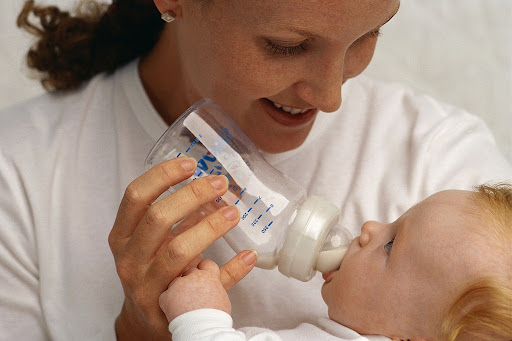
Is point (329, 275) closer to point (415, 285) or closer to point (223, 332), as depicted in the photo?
point (415, 285)

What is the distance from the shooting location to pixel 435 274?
1090mm

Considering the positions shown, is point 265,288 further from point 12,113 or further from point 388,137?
point 12,113

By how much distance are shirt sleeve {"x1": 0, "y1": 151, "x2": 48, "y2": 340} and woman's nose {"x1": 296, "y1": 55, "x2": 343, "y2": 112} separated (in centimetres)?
65

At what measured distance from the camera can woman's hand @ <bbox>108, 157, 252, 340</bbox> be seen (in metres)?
1.08

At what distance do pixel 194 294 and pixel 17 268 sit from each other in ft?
1.67

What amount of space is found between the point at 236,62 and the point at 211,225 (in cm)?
28

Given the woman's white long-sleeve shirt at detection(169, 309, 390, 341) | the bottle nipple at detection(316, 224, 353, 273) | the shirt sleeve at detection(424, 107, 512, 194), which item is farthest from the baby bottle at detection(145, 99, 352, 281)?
the shirt sleeve at detection(424, 107, 512, 194)

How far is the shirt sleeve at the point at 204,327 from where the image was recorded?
1.01 metres

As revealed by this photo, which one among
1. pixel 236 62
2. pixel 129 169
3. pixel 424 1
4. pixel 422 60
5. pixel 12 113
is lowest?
pixel 422 60

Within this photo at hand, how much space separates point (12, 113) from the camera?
5.06 feet

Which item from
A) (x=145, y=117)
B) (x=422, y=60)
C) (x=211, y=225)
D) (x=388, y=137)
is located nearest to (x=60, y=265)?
(x=145, y=117)

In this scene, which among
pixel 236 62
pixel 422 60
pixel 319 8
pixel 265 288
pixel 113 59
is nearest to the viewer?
pixel 319 8

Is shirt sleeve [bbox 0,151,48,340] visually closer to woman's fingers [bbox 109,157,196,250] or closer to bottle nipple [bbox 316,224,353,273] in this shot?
woman's fingers [bbox 109,157,196,250]

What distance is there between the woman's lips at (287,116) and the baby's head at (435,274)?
0.80 ft
